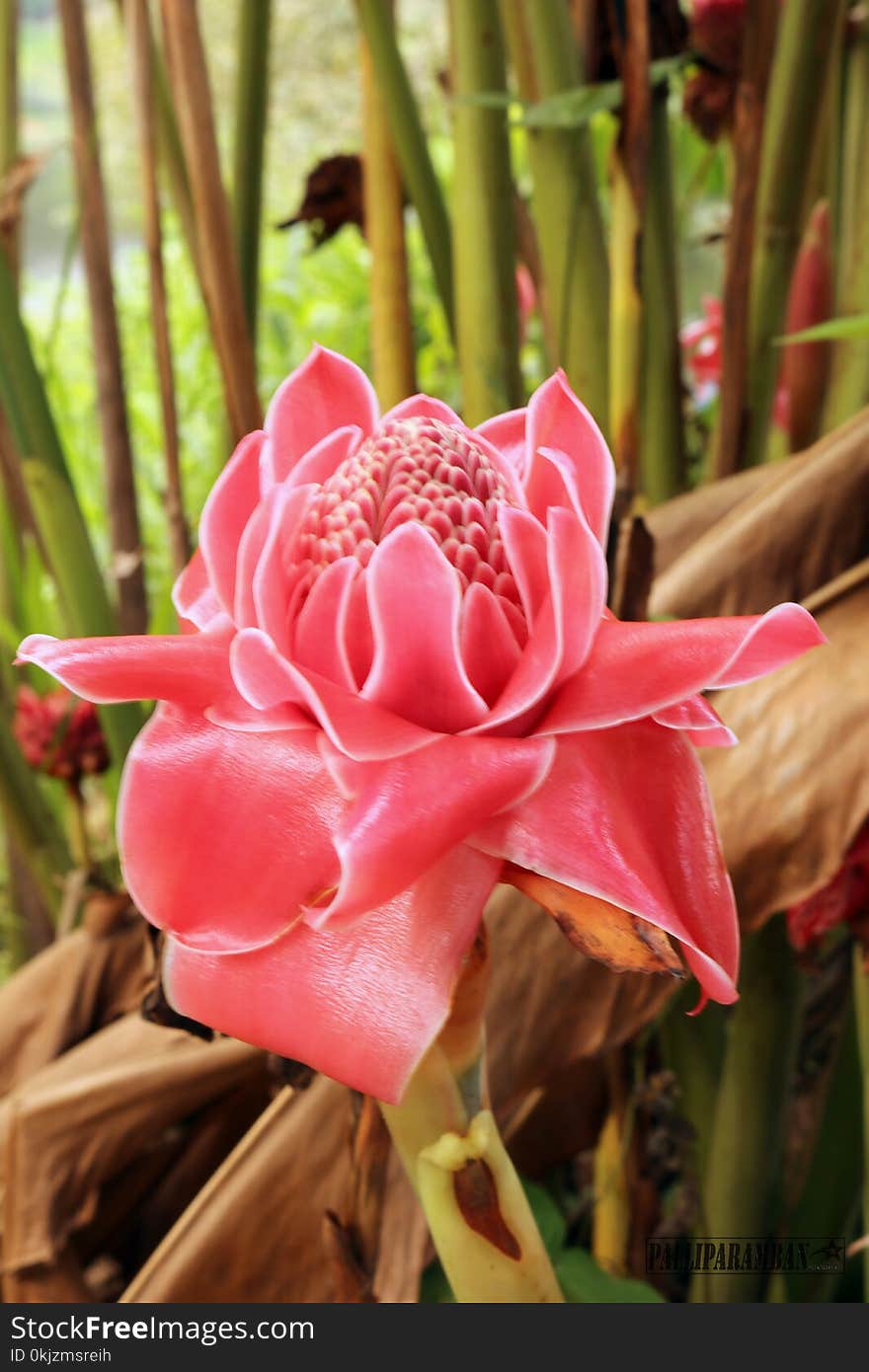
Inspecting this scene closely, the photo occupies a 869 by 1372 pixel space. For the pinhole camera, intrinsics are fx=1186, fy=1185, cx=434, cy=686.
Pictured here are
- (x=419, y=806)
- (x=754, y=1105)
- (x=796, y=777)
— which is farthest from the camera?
(x=754, y=1105)

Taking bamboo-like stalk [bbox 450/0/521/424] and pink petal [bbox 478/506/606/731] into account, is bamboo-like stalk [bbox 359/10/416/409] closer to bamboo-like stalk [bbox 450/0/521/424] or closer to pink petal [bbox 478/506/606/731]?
bamboo-like stalk [bbox 450/0/521/424]

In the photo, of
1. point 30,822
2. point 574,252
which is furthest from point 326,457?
point 30,822

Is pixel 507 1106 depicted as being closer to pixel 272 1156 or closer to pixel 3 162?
pixel 272 1156

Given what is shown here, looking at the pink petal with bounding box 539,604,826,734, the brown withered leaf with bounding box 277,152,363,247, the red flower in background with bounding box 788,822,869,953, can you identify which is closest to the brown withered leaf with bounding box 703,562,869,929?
the red flower in background with bounding box 788,822,869,953

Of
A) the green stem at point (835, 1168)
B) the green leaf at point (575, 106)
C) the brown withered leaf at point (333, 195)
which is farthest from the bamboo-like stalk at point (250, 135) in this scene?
the green stem at point (835, 1168)

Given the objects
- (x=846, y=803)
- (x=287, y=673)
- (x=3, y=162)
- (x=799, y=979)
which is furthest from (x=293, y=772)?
(x=3, y=162)

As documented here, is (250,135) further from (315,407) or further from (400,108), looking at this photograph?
(315,407)
